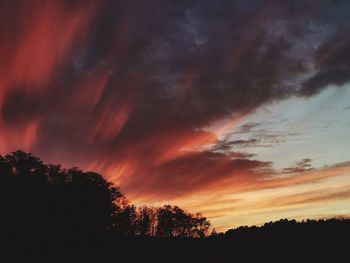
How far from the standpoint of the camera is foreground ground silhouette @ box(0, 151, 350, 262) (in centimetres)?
3372

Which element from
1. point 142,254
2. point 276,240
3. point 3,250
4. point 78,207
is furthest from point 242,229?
point 78,207

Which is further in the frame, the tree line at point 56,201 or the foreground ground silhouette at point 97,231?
the tree line at point 56,201

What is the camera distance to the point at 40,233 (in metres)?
71.5

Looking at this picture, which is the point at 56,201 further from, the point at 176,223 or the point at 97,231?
the point at 176,223

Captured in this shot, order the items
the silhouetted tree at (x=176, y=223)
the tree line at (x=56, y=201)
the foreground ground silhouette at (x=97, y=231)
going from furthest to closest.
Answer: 1. the silhouetted tree at (x=176, y=223)
2. the tree line at (x=56, y=201)
3. the foreground ground silhouette at (x=97, y=231)

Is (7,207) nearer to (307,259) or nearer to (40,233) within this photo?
(40,233)

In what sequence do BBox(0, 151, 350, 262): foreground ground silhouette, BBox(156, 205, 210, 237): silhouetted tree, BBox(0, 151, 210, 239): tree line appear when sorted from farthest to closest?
1. BBox(156, 205, 210, 237): silhouetted tree
2. BBox(0, 151, 210, 239): tree line
3. BBox(0, 151, 350, 262): foreground ground silhouette

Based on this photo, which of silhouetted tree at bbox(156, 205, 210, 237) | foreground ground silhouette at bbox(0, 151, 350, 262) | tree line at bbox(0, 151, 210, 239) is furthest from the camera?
silhouetted tree at bbox(156, 205, 210, 237)

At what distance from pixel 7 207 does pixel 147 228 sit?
67526 millimetres

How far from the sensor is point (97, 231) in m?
92.1

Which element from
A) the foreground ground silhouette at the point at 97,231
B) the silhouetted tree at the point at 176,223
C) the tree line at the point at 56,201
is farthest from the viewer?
the silhouetted tree at the point at 176,223

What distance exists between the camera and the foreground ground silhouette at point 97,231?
111 feet

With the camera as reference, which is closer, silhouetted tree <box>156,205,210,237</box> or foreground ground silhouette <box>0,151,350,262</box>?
foreground ground silhouette <box>0,151,350,262</box>

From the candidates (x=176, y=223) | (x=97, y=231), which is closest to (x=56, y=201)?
(x=97, y=231)
